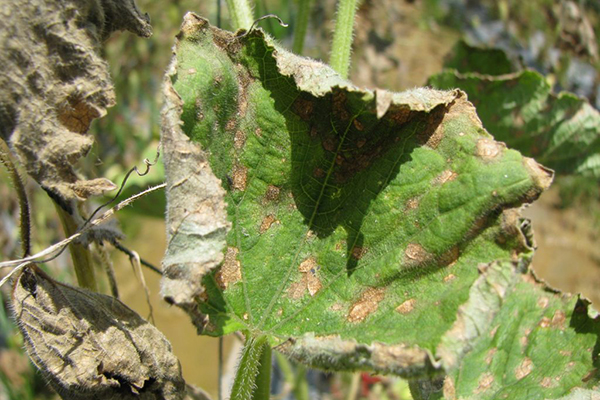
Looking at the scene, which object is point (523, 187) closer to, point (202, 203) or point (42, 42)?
point (202, 203)

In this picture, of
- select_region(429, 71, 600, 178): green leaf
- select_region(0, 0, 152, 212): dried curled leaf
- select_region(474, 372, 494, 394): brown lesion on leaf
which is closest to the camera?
A: select_region(0, 0, 152, 212): dried curled leaf

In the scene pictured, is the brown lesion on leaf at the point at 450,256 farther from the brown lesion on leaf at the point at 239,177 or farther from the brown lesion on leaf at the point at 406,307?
the brown lesion on leaf at the point at 239,177

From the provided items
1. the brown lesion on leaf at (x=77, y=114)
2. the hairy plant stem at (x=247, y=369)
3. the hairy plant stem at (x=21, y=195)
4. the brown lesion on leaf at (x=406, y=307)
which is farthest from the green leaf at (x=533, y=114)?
the hairy plant stem at (x=21, y=195)

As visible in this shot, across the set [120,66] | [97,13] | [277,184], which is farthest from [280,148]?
[120,66]

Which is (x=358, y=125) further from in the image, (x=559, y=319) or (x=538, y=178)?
(x=559, y=319)

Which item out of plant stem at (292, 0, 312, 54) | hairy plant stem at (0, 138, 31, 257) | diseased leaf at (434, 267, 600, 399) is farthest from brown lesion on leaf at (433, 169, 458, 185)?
hairy plant stem at (0, 138, 31, 257)

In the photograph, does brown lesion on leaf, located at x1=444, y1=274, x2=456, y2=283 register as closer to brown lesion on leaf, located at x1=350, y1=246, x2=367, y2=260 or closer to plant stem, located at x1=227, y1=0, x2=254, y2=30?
brown lesion on leaf, located at x1=350, y1=246, x2=367, y2=260
